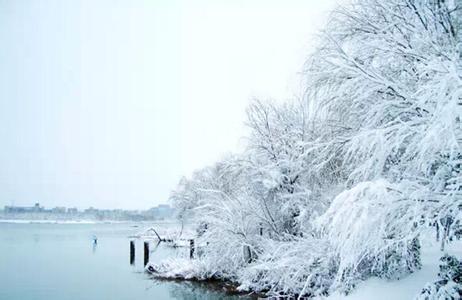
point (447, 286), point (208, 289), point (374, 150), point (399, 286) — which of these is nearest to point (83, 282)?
point (208, 289)

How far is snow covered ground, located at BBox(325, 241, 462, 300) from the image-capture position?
33.9 feet

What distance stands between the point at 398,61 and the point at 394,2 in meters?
1.36

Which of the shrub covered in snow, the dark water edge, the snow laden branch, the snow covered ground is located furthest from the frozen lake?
the shrub covered in snow

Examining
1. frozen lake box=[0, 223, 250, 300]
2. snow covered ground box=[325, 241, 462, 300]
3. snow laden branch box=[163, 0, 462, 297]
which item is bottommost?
frozen lake box=[0, 223, 250, 300]

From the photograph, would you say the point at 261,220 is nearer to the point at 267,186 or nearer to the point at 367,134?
the point at 267,186

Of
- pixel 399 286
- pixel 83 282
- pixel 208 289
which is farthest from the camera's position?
pixel 83 282

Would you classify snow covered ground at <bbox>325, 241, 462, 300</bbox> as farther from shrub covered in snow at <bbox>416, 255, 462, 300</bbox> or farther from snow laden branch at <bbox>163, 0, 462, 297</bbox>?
shrub covered in snow at <bbox>416, 255, 462, 300</bbox>

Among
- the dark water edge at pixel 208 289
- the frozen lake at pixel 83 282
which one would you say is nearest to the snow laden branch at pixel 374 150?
the dark water edge at pixel 208 289

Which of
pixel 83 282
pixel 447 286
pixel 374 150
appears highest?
A: pixel 374 150

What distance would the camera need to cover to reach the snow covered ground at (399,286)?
33.9 feet

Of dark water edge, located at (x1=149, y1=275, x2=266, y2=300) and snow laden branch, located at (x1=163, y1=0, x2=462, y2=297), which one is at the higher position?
snow laden branch, located at (x1=163, y1=0, x2=462, y2=297)

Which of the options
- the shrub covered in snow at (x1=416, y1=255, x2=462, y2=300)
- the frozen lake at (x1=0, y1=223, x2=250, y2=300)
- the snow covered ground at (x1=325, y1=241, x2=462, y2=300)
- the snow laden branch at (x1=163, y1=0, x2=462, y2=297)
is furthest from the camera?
the frozen lake at (x1=0, y1=223, x2=250, y2=300)

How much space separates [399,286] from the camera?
10812 millimetres

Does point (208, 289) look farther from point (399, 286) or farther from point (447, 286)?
point (447, 286)
